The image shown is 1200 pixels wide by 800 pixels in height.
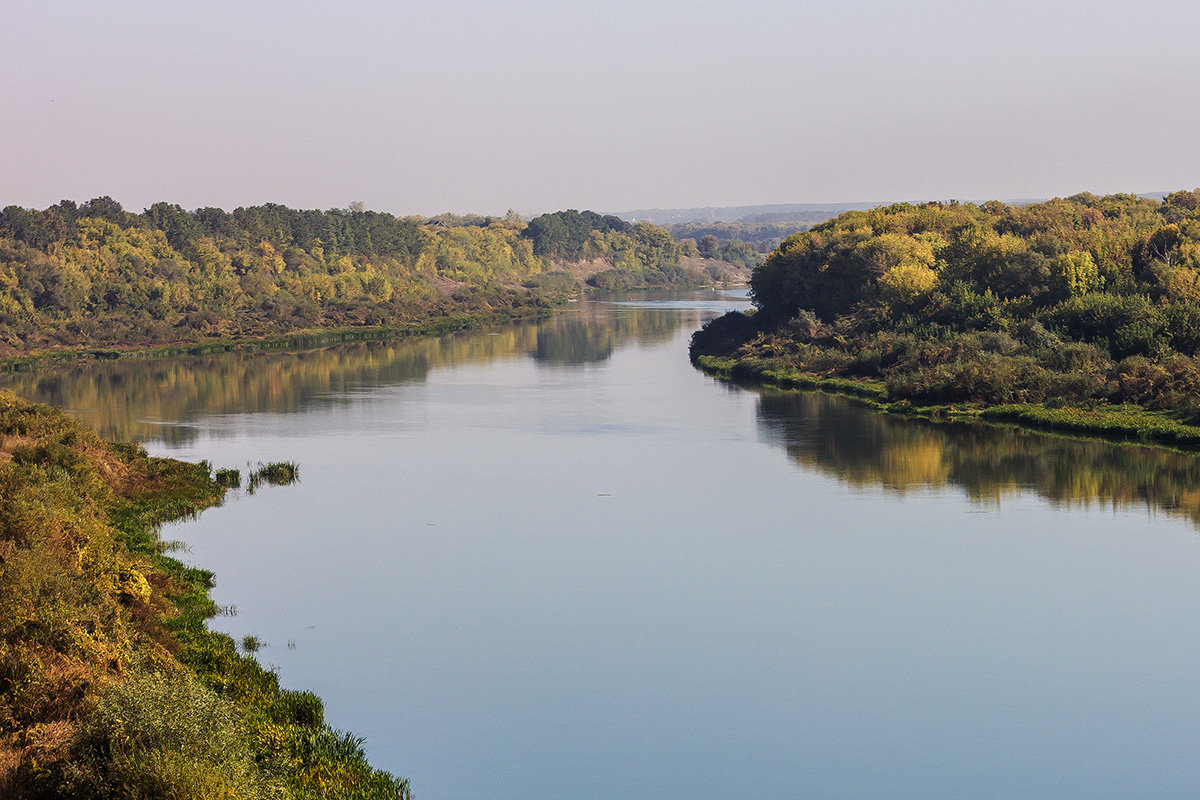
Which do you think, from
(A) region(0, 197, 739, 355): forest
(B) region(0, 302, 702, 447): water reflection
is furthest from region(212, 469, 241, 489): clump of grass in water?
(A) region(0, 197, 739, 355): forest

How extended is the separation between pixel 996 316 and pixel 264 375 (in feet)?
121

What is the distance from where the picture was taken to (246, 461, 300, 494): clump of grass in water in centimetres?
3578

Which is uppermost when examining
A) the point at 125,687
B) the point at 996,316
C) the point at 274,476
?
the point at 996,316

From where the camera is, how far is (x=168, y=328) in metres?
91.2

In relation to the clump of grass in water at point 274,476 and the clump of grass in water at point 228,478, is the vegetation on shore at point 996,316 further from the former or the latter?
the clump of grass in water at point 228,478

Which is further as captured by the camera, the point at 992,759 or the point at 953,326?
the point at 953,326

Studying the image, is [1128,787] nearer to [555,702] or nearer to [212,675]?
[555,702]

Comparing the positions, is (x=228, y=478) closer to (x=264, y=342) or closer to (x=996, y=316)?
(x=996, y=316)

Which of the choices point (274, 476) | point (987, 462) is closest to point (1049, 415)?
point (987, 462)

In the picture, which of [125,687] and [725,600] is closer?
[125,687]

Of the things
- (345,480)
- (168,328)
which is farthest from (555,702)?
(168,328)

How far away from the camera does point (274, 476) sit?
3644 cm

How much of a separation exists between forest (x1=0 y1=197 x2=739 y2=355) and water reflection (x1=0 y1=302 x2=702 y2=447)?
10.3m

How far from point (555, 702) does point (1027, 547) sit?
43.0 feet
